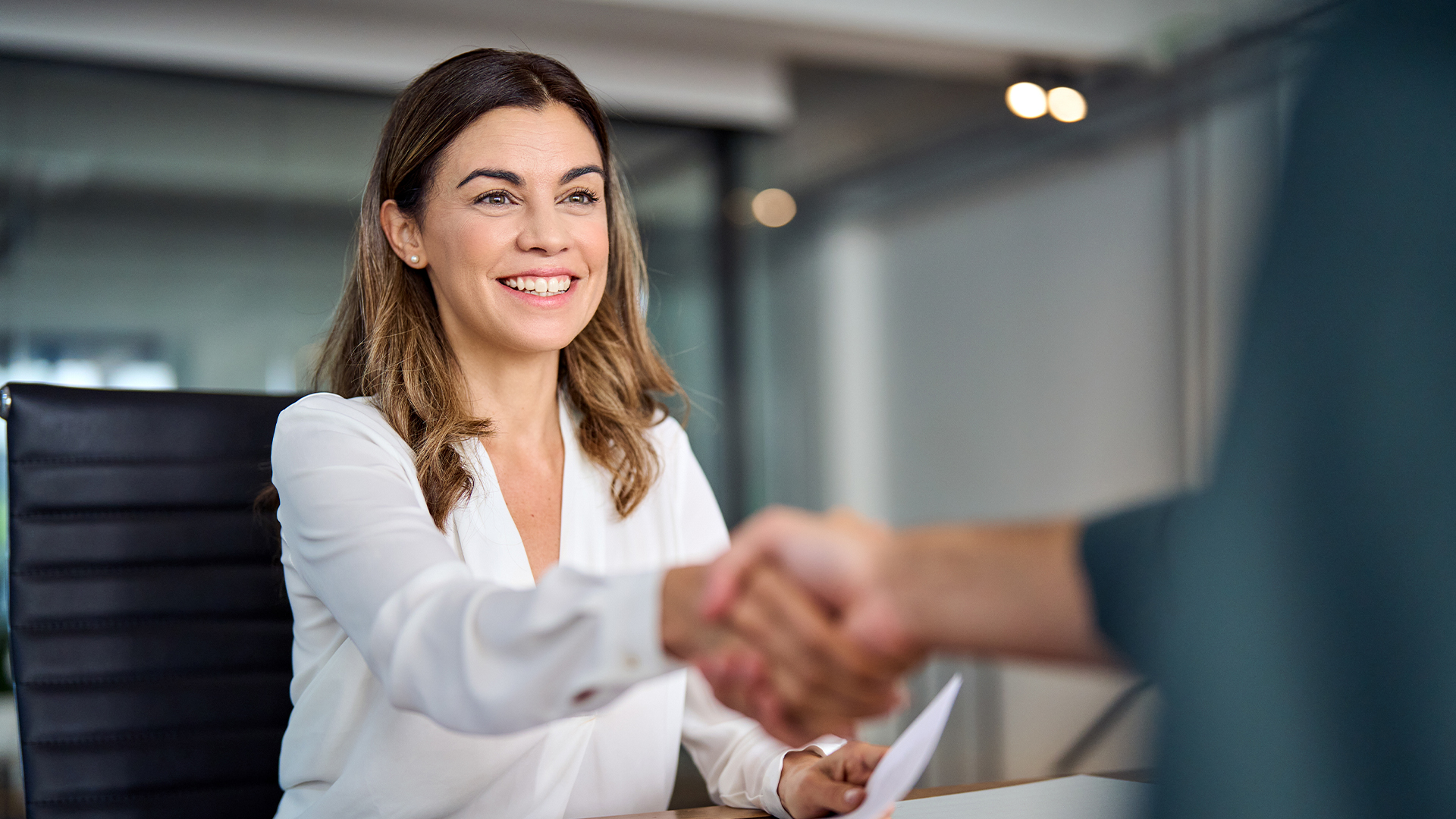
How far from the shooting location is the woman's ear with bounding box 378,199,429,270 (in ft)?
4.54

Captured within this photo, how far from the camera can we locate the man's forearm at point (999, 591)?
1.69 ft

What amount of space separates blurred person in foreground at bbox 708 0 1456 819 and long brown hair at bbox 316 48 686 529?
901 mm

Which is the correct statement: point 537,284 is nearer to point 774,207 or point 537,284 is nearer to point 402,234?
point 402,234

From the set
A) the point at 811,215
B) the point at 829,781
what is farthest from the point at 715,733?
the point at 811,215

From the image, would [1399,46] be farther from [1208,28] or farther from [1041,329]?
[1041,329]

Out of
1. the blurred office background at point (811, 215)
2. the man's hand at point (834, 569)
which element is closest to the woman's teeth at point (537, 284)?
the man's hand at point (834, 569)

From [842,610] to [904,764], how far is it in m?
0.14

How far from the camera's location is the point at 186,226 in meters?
3.88

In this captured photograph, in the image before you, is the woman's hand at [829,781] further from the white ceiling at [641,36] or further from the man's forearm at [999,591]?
the white ceiling at [641,36]

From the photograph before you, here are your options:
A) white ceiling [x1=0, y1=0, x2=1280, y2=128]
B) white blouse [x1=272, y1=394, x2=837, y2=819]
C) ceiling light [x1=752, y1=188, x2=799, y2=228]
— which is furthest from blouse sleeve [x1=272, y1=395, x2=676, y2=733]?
ceiling light [x1=752, y1=188, x2=799, y2=228]

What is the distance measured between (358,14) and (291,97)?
1.26ft

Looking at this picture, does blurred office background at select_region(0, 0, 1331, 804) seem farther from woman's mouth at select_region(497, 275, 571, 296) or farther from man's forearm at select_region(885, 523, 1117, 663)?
man's forearm at select_region(885, 523, 1117, 663)

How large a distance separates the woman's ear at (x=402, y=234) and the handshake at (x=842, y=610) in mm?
819

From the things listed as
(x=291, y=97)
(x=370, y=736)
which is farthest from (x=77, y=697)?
(x=291, y=97)
